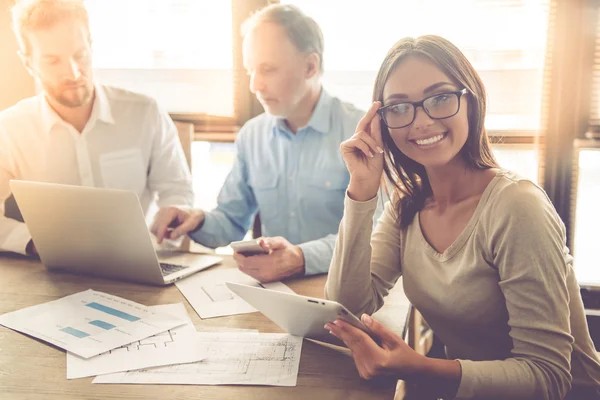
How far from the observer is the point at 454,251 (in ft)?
3.60

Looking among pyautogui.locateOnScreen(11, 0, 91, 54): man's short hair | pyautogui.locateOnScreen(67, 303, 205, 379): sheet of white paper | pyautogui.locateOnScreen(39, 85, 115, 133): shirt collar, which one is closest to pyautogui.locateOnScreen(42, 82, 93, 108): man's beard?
pyautogui.locateOnScreen(39, 85, 115, 133): shirt collar

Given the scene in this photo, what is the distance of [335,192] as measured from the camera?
1.84m

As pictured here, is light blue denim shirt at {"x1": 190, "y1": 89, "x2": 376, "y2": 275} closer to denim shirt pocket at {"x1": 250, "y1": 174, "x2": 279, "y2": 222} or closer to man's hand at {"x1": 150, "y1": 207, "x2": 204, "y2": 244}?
denim shirt pocket at {"x1": 250, "y1": 174, "x2": 279, "y2": 222}

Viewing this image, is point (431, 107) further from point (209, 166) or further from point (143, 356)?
point (209, 166)

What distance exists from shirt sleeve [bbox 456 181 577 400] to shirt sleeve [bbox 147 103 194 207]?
1263mm

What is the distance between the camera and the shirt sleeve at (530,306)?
0.93m

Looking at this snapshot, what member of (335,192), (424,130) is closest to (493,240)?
(424,130)

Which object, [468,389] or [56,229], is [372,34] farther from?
[468,389]

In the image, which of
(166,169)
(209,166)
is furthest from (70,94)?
(209,166)

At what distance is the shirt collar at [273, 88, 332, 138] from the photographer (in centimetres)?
186

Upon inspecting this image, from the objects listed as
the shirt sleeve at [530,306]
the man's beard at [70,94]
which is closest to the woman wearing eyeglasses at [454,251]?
the shirt sleeve at [530,306]

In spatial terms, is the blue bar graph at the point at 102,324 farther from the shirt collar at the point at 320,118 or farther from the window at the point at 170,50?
the window at the point at 170,50

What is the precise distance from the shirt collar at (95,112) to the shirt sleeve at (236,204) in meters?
0.48

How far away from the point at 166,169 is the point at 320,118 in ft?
1.98
